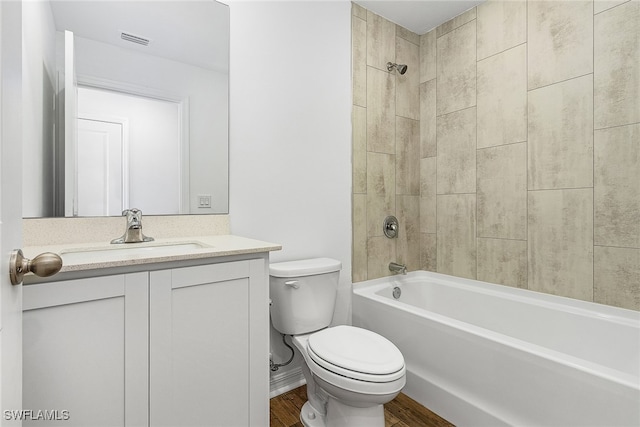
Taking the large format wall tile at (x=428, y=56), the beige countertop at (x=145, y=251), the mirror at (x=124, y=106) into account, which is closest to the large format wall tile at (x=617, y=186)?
the large format wall tile at (x=428, y=56)

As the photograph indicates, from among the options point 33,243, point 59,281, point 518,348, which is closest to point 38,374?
point 59,281

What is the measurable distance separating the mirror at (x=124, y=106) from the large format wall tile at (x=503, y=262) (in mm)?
1682

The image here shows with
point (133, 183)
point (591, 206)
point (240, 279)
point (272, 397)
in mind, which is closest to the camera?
point (240, 279)

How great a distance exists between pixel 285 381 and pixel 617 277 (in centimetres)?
182

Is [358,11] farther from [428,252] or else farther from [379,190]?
[428,252]

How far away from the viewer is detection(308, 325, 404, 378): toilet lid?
127 centimetres

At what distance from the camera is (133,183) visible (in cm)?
147

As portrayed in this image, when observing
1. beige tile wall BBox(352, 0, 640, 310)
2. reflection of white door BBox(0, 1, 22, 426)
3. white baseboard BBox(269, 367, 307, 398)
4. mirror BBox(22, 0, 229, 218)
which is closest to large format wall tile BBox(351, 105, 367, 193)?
beige tile wall BBox(352, 0, 640, 310)

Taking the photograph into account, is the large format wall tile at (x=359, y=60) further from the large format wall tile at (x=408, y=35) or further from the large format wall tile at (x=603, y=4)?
the large format wall tile at (x=603, y=4)

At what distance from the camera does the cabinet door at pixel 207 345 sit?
1.07 meters

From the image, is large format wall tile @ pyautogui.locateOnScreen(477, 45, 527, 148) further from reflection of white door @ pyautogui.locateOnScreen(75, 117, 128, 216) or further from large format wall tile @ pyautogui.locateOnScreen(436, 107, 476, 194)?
reflection of white door @ pyautogui.locateOnScreen(75, 117, 128, 216)

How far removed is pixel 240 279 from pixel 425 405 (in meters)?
1.25

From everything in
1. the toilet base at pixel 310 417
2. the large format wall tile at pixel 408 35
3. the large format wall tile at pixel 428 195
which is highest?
the large format wall tile at pixel 408 35

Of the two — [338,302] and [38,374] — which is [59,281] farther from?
[338,302]
